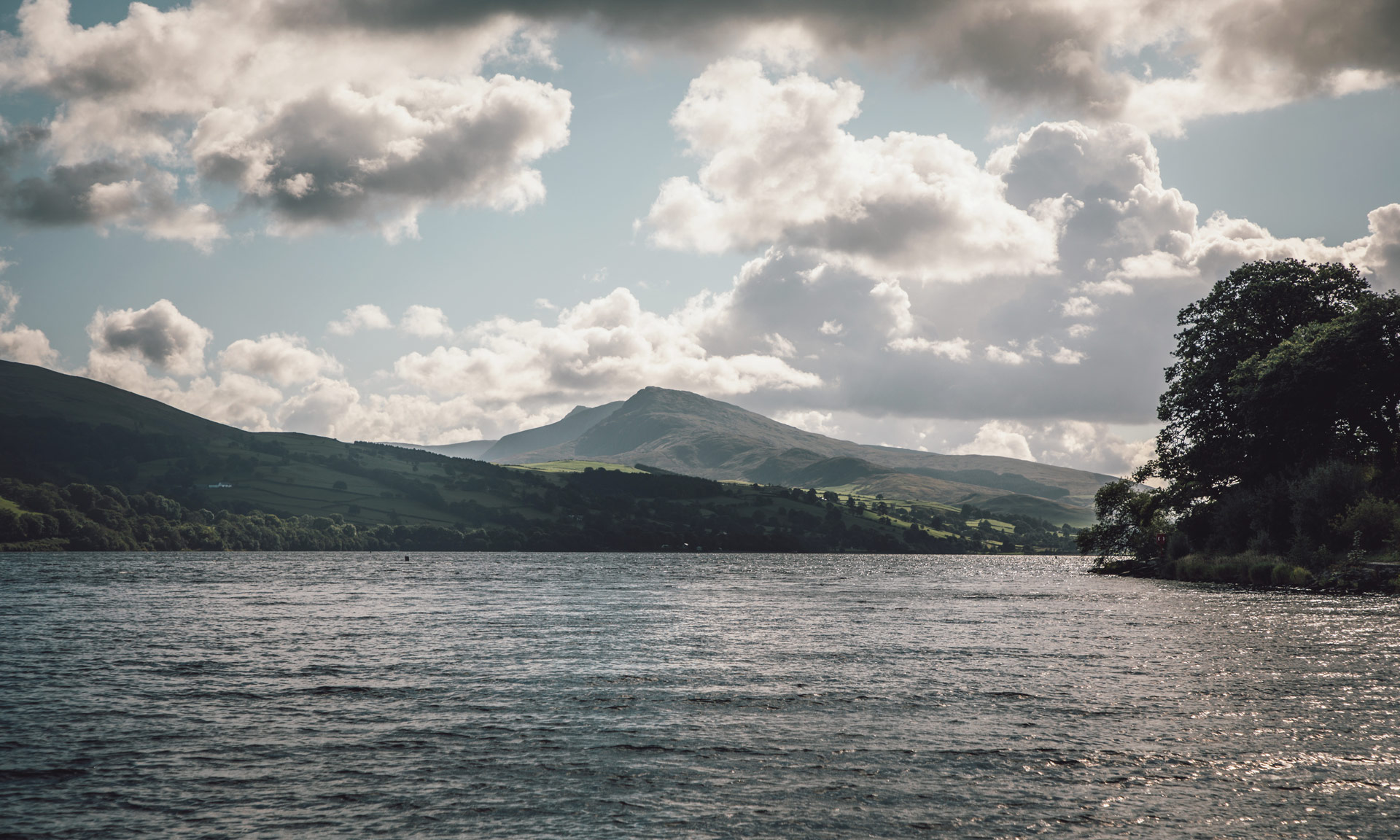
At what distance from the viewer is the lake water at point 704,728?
1457cm

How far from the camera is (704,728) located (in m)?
21.3

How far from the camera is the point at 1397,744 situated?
19156 millimetres

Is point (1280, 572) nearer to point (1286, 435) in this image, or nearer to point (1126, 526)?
point (1286, 435)

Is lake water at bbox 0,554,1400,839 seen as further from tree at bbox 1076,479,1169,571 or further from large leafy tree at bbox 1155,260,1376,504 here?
tree at bbox 1076,479,1169,571

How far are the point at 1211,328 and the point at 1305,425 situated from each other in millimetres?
16421

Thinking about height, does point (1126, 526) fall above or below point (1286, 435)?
below

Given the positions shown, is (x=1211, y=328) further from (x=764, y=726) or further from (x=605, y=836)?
(x=605, y=836)

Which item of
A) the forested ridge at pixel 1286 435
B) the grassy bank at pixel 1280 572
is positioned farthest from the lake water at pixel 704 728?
the forested ridge at pixel 1286 435

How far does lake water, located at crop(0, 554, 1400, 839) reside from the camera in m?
14.6

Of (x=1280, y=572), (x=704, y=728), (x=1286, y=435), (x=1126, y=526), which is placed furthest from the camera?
(x=1126, y=526)

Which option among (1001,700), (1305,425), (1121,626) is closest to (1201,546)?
(1305,425)

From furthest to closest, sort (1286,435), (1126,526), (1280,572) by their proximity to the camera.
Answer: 1. (1126,526)
2. (1286,435)
3. (1280,572)

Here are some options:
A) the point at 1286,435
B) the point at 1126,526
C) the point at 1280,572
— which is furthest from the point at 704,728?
the point at 1126,526

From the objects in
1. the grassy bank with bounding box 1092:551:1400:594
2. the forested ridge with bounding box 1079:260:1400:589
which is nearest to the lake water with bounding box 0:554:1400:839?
the grassy bank with bounding box 1092:551:1400:594
